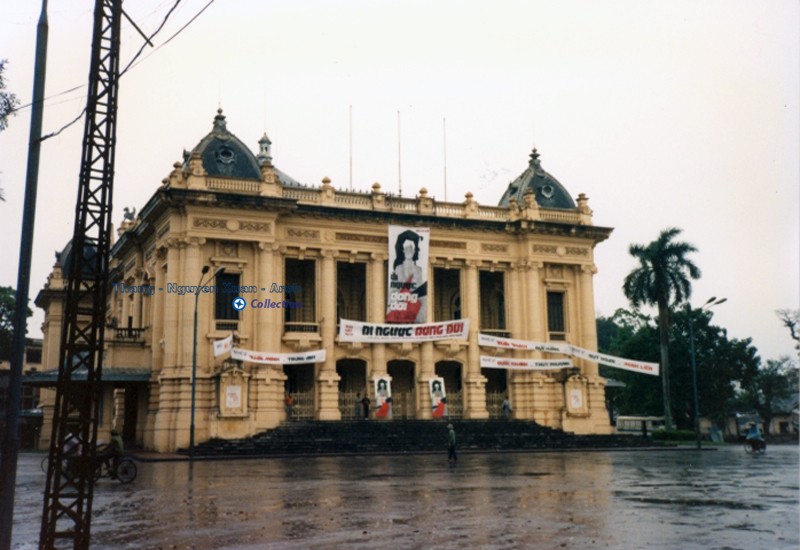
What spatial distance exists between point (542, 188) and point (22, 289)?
4047 centimetres

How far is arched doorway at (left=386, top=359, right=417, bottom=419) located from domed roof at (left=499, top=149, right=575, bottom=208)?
11.5 metres

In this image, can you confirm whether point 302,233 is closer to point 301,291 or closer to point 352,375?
point 301,291

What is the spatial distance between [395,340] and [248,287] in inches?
306

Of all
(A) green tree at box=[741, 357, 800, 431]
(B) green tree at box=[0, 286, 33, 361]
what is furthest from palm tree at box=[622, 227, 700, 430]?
(B) green tree at box=[0, 286, 33, 361]

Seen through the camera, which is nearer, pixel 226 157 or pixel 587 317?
pixel 226 157

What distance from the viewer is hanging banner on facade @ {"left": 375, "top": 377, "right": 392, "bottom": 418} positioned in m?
39.5

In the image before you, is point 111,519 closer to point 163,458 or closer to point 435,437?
point 163,458

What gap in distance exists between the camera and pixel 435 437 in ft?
123

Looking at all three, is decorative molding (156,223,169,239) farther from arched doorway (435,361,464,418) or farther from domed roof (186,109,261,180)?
arched doorway (435,361,464,418)

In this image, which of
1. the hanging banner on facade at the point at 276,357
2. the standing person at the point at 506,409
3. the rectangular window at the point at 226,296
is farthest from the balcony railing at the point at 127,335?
the standing person at the point at 506,409

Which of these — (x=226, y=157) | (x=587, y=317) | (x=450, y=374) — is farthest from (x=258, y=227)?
(x=587, y=317)

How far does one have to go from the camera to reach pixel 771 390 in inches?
2781

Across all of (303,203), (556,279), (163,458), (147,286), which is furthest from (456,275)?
(163,458)

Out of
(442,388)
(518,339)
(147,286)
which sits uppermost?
(147,286)
